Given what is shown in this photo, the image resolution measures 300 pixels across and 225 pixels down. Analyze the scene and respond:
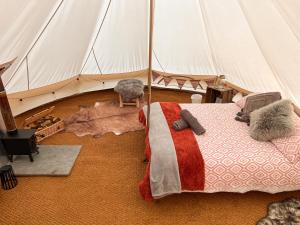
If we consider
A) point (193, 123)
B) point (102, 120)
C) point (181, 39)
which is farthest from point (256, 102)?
point (102, 120)

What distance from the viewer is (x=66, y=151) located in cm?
314

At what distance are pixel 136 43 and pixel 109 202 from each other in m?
2.87

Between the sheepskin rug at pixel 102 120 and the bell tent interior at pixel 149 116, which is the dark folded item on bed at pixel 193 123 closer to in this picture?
the bell tent interior at pixel 149 116

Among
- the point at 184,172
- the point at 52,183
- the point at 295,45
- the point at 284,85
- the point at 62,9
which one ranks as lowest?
the point at 52,183

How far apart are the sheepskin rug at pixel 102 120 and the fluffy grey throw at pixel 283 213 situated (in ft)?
6.67

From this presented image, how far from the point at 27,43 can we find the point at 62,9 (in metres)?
0.65

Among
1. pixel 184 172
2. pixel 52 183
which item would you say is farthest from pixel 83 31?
pixel 184 172

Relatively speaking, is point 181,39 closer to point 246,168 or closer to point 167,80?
point 167,80

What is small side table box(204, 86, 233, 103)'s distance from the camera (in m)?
3.81

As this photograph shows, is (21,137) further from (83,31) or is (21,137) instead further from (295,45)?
(295,45)

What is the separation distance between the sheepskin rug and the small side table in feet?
4.20

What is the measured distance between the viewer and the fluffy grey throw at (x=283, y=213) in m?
2.23

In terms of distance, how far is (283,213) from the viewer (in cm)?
233

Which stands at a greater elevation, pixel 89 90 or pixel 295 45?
pixel 295 45
